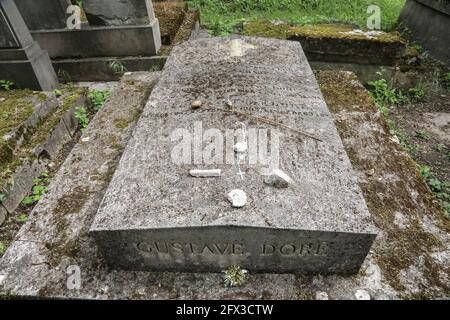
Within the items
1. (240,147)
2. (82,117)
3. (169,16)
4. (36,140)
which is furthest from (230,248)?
(169,16)

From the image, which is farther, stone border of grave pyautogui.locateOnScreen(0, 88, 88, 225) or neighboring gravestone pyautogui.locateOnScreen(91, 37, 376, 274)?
stone border of grave pyautogui.locateOnScreen(0, 88, 88, 225)

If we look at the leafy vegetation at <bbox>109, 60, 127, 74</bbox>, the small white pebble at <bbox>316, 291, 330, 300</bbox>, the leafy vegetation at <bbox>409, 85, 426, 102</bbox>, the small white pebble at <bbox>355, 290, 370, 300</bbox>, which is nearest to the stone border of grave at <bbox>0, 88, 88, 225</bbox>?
the leafy vegetation at <bbox>109, 60, 127, 74</bbox>

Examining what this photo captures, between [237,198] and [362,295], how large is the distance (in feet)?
2.66

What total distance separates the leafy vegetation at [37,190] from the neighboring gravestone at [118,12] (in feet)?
7.26

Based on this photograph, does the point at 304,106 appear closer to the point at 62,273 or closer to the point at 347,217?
the point at 347,217

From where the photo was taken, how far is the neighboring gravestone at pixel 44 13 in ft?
13.0

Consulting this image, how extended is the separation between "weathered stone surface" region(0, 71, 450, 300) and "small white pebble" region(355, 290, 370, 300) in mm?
17

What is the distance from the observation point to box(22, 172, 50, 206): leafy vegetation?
2.57m

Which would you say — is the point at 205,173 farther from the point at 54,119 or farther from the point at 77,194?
the point at 54,119

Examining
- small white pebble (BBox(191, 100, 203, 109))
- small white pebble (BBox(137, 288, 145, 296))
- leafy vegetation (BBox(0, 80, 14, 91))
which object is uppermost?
small white pebble (BBox(191, 100, 203, 109))

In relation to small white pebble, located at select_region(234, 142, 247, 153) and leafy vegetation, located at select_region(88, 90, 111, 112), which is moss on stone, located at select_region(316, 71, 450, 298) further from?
leafy vegetation, located at select_region(88, 90, 111, 112)

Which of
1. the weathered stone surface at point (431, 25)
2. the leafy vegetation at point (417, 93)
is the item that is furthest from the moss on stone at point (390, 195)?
the weathered stone surface at point (431, 25)

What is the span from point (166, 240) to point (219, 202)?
0.33m

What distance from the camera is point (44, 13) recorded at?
13.2ft
